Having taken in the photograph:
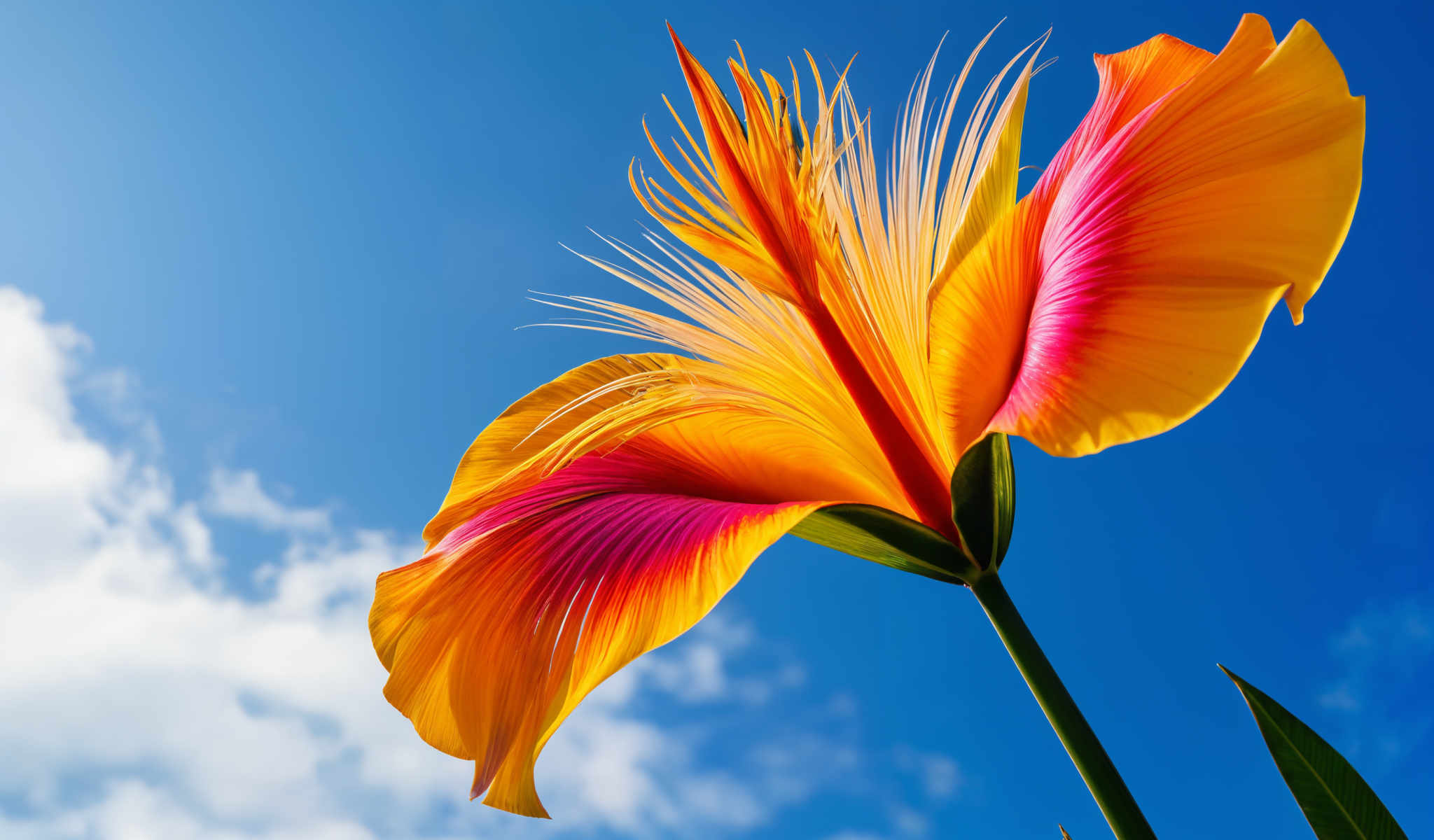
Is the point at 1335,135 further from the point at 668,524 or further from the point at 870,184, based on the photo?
the point at 668,524

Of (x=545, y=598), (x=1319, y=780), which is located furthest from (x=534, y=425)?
(x=1319, y=780)

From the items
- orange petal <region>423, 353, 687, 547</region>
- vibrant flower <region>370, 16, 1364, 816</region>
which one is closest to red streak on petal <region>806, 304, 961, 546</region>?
vibrant flower <region>370, 16, 1364, 816</region>

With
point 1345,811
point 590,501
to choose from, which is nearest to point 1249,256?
point 1345,811

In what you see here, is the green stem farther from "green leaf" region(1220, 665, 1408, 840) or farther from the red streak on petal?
"green leaf" region(1220, 665, 1408, 840)

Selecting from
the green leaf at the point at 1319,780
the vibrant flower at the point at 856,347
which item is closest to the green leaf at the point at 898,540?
the vibrant flower at the point at 856,347

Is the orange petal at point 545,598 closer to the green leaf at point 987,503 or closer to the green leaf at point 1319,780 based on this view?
the green leaf at point 987,503

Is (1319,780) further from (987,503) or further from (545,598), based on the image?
(545,598)
